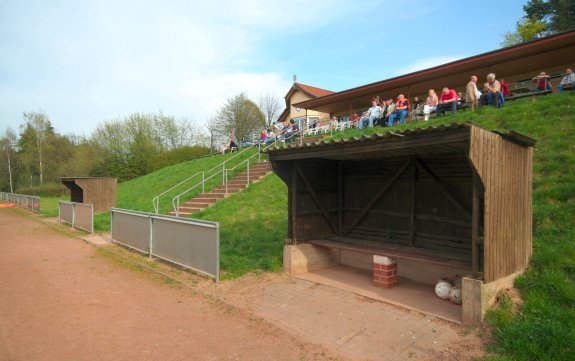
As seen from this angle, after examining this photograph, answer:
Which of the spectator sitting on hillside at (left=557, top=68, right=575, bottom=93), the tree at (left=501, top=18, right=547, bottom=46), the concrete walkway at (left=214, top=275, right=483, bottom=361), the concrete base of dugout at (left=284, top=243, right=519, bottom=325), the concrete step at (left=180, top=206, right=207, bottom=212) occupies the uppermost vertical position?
the tree at (left=501, top=18, right=547, bottom=46)

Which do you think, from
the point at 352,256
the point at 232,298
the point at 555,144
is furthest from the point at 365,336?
the point at 555,144

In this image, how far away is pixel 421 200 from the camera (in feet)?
22.9

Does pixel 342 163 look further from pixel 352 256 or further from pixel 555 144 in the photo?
pixel 555 144

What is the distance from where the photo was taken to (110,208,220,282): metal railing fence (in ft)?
22.6

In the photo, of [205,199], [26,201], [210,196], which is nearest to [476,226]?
[205,199]

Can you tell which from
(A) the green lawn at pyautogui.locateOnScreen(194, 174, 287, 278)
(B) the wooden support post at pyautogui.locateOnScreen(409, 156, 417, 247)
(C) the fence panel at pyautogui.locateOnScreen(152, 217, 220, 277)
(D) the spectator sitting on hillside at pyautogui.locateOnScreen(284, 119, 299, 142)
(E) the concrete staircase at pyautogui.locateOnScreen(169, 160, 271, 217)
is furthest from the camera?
(D) the spectator sitting on hillside at pyautogui.locateOnScreen(284, 119, 299, 142)

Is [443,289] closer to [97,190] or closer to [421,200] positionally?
[421,200]

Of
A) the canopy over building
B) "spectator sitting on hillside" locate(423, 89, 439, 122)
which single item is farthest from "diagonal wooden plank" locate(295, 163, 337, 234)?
the canopy over building

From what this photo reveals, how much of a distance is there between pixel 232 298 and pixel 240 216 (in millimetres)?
5502

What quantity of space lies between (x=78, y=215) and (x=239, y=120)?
31392 mm

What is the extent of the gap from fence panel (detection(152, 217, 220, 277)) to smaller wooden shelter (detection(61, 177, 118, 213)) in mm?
11125

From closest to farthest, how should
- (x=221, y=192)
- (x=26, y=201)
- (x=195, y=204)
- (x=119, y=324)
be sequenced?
(x=119, y=324) → (x=195, y=204) → (x=221, y=192) → (x=26, y=201)

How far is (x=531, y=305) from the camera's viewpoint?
4.46 metres

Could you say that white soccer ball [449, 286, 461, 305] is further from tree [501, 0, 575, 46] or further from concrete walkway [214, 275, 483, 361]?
tree [501, 0, 575, 46]
